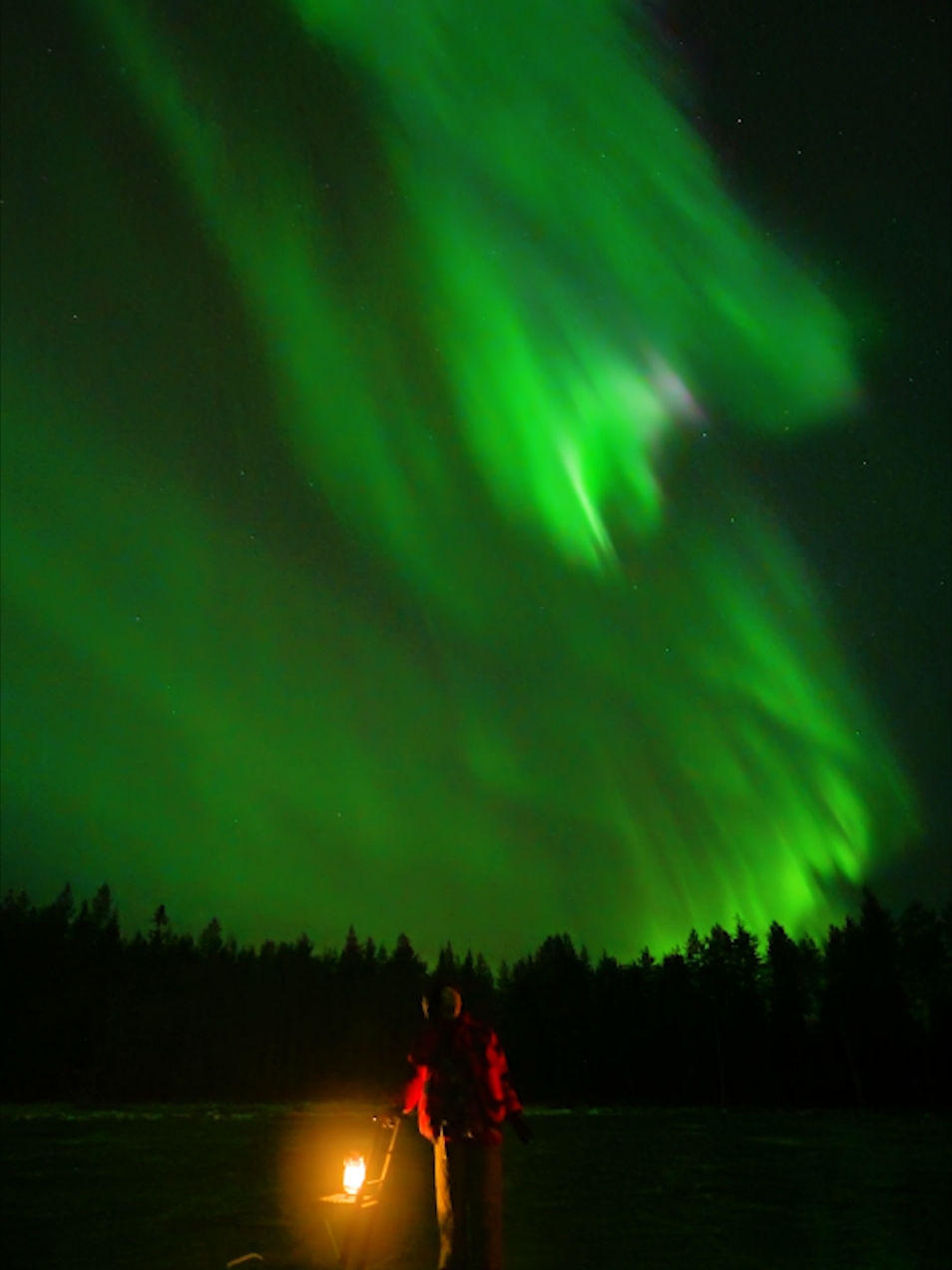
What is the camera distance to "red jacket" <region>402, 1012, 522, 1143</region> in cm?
572

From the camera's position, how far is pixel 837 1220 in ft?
43.0

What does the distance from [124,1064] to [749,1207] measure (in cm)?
8432

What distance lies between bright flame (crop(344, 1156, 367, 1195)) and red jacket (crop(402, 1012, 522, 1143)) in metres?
1.49

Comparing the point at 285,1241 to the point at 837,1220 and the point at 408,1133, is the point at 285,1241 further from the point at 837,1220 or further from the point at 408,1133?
the point at 408,1133

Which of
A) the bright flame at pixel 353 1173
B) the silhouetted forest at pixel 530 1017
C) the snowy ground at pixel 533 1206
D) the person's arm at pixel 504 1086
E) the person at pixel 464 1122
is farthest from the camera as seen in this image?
the silhouetted forest at pixel 530 1017

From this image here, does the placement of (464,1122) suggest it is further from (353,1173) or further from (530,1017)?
(530,1017)

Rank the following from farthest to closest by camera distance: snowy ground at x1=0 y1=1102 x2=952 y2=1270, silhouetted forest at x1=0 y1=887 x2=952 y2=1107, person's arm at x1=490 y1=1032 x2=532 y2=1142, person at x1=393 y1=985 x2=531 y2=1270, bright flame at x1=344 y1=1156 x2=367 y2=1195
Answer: silhouetted forest at x1=0 y1=887 x2=952 y2=1107 < snowy ground at x1=0 y1=1102 x2=952 y2=1270 < bright flame at x1=344 y1=1156 x2=367 y2=1195 < person's arm at x1=490 y1=1032 x2=532 y2=1142 < person at x1=393 y1=985 x2=531 y2=1270

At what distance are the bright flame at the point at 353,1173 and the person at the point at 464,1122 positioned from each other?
4.33ft

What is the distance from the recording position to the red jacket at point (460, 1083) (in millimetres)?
5723

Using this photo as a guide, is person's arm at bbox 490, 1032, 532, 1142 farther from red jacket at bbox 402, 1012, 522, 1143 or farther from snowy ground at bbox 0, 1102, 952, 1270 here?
snowy ground at bbox 0, 1102, 952, 1270

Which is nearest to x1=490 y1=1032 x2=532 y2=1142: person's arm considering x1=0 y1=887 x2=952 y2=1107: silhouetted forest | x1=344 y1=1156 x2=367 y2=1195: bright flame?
x1=344 y1=1156 x2=367 y2=1195: bright flame

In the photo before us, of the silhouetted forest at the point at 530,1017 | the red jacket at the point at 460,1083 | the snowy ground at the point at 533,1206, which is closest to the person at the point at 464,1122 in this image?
the red jacket at the point at 460,1083

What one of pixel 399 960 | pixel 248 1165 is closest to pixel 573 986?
pixel 399 960

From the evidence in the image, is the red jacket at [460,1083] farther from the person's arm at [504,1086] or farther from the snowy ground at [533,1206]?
the snowy ground at [533,1206]
